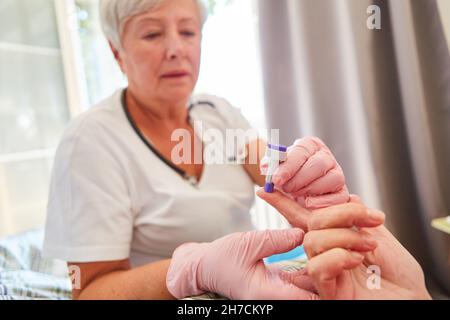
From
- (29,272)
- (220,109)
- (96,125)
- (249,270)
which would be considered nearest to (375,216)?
(249,270)

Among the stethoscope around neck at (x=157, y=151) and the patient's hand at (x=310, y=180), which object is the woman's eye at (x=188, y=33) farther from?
the patient's hand at (x=310, y=180)

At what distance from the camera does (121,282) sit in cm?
48

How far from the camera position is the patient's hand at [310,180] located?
35cm

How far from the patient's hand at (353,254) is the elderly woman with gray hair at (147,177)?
125 mm

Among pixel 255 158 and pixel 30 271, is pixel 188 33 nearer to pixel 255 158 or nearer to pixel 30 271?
pixel 255 158

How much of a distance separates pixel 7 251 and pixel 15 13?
0.51 metres

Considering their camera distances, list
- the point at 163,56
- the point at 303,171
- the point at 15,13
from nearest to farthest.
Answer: the point at 303,171 → the point at 163,56 → the point at 15,13

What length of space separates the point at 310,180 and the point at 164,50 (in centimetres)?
26

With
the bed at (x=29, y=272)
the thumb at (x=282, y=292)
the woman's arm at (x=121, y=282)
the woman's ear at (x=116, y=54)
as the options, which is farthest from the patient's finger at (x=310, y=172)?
the bed at (x=29, y=272)

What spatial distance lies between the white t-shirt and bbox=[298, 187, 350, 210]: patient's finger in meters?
0.18

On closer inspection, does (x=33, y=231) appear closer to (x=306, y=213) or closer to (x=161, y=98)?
(x=161, y=98)

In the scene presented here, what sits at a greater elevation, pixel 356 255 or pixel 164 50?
pixel 164 50

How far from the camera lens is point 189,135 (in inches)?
21.0

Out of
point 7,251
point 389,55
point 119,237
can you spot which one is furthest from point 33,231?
point 389,55
